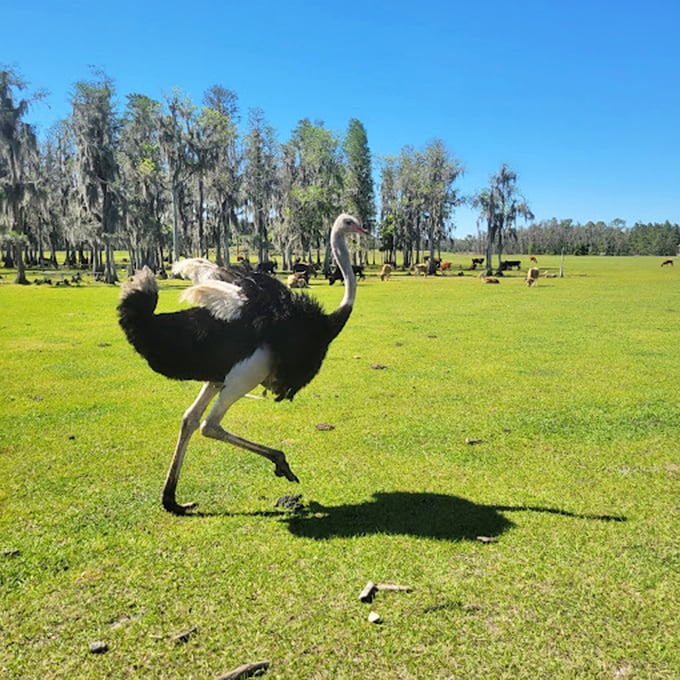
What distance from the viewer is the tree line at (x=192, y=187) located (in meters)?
32.6

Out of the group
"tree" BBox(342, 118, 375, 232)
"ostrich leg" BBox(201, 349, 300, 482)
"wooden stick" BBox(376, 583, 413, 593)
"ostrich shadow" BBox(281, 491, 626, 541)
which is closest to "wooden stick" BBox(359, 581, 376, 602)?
"wooden stick" BBox(376, 583, 413, 593)

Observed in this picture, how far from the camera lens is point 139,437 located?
5.76 meters

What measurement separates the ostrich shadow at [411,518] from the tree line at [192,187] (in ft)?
105

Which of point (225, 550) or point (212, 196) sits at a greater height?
point (212, 196)

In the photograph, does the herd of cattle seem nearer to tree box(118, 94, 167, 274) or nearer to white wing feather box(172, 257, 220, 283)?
tree box(118, 94, 167, 274)

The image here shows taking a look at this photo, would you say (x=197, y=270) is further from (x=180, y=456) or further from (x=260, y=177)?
(x=260, y=177)

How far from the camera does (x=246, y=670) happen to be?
2.55 m

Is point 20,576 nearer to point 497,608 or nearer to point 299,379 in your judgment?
point 299,379

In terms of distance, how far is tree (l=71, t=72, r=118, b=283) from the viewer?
32.5 metres

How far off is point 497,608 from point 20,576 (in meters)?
2.78

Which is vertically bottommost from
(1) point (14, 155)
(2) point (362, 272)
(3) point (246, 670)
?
(3) point (246, 670)

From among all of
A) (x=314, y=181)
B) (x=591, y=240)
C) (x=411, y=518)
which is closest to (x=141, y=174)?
(x=314, y=181)

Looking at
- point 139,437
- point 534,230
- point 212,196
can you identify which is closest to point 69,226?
point 212,196

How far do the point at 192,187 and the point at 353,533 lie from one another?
49.1m
